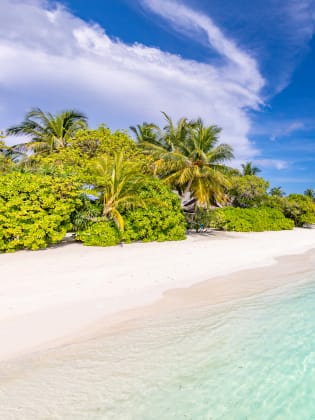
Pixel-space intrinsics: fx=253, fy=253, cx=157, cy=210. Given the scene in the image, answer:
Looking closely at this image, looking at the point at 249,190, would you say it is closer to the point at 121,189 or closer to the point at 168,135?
the point at 168,135

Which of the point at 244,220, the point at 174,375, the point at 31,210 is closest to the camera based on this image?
the point at 174,375

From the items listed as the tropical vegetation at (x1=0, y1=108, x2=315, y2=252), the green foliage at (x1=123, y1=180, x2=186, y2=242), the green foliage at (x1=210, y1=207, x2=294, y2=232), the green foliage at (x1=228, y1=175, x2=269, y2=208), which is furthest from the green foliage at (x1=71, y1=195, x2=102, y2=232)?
the green foliage at (x1=228, y1=175, x2=269, y2=208)

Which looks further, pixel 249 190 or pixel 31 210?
pixel 249 190

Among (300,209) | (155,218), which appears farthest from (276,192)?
(155,218)

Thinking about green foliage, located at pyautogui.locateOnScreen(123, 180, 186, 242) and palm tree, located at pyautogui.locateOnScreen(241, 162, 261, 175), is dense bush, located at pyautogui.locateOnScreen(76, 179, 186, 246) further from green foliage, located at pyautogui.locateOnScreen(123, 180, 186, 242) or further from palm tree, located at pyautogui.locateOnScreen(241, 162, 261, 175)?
palm tree, located at pyautogui.locateOnScreen(241, 162, 261, 175)

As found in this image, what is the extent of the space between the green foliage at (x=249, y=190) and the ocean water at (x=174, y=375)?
660 inches

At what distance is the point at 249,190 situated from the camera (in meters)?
20.4

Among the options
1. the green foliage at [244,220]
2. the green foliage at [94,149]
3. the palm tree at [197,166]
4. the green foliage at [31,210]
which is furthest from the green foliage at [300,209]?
the green foliage at [31,210]

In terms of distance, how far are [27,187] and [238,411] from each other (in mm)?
8702

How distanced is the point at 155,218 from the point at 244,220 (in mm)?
8909

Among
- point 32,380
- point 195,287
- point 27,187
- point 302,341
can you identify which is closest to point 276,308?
point 302,341

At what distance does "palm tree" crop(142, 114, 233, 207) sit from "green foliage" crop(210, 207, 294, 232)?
3.69ft

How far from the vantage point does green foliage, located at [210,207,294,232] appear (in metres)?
17.1

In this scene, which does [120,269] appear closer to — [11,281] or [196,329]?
[11,281]
